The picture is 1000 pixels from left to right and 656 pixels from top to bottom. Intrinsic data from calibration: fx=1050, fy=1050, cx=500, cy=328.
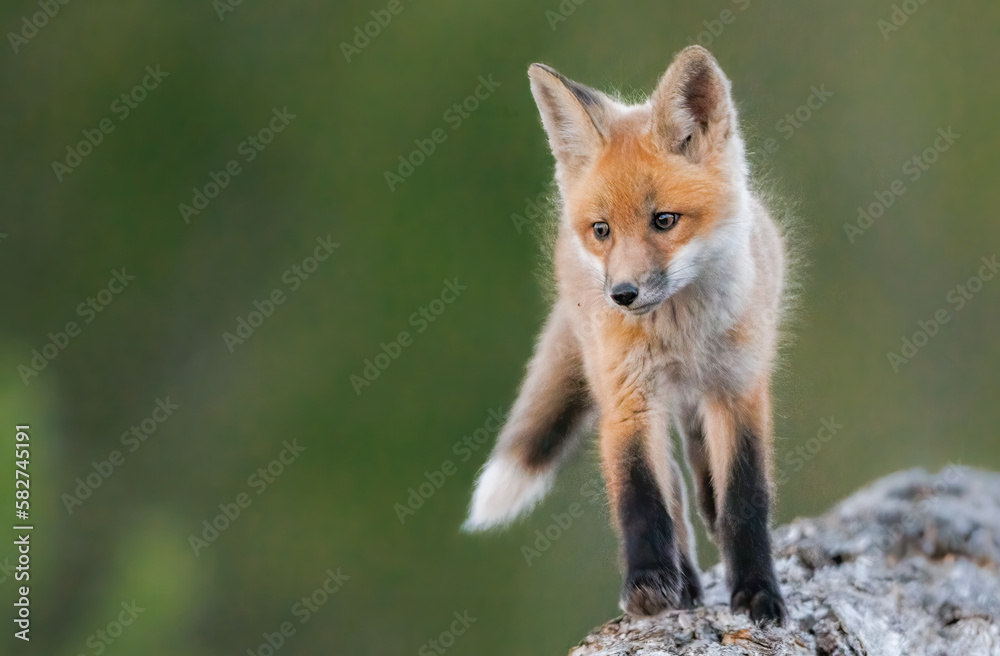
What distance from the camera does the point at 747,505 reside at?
2.92m

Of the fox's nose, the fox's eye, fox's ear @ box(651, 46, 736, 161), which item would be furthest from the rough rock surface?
fox's ear @ box(651, 46, 736, 161)

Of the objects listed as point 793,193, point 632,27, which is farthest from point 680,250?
point 632,27

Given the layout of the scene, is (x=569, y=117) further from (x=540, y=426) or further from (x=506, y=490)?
(x=506, y=490)

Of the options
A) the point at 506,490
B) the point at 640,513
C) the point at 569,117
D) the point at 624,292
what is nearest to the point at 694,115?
the point at 569,117

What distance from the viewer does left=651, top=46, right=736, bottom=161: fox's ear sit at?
2.51m

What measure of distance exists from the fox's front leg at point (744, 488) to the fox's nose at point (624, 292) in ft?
2.43

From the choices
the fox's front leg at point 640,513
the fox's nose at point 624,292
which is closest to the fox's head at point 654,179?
the fox's nose at point 624,292

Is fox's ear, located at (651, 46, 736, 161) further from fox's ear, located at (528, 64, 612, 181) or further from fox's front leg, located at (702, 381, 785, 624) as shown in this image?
fox's front leg, located at (702, 381, 785, 624)

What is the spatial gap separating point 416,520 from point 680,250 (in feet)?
20.2

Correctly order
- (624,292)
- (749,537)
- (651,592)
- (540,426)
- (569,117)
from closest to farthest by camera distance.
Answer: (624,292) < (569,117) < (651,592) < (749,537) < (540,426)

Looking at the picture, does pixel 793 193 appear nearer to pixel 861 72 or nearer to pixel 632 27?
pixel 861 72

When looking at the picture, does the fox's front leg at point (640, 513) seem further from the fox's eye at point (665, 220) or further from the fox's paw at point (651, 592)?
the fox's eye at point (665, 220)

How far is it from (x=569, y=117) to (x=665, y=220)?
380 millimetres

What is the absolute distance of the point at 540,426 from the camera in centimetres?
325
